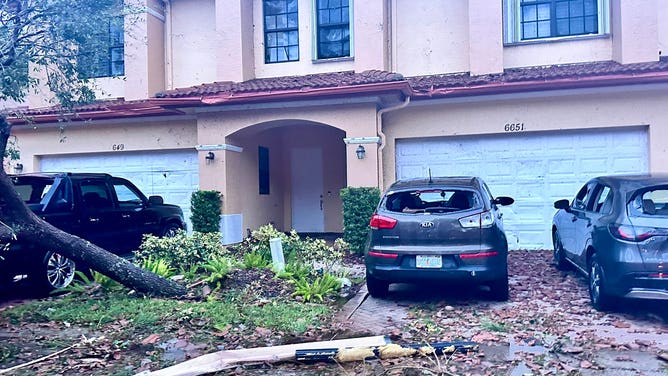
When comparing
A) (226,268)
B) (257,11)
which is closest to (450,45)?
(257,11)

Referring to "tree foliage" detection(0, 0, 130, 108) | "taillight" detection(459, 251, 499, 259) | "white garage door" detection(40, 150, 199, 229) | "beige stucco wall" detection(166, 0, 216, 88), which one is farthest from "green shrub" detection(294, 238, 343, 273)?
"beige stucco wall" detection(166, 0, 216, 88)

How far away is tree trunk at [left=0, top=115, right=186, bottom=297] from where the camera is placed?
6348mm

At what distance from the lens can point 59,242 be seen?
6.66 meters

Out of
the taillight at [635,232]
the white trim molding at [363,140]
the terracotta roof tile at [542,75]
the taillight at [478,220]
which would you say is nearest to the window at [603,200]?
the taillight at [635,232]

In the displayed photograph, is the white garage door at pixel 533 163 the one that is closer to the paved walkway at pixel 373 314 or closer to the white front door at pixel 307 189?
the white front door at pixel 307 189

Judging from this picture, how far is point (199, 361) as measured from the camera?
15.7ft

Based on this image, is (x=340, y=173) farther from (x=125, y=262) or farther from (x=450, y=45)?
(x=125, y=262)

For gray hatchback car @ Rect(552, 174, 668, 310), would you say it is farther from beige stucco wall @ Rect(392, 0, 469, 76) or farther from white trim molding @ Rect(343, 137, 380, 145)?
beige stucco wall @ Rect(392, 0, 469, 76)

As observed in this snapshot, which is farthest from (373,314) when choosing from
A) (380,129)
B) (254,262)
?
(380,129)

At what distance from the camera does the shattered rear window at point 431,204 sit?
6.87m

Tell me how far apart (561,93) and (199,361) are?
9563 mm

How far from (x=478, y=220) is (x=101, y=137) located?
11184 millimetres

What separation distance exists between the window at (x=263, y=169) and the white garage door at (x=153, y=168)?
5.53ft

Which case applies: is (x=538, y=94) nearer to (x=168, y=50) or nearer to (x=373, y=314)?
(x=373, y=314)
